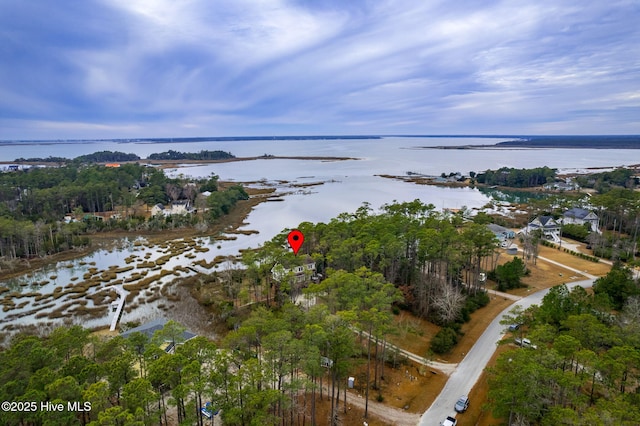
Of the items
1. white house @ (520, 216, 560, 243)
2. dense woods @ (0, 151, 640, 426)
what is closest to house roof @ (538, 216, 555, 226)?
white house @ (520, 216, 560, 243)

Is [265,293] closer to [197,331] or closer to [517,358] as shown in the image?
[197,331]

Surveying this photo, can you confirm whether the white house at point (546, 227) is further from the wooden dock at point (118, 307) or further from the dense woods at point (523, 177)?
the dense woods at point (523, 177)

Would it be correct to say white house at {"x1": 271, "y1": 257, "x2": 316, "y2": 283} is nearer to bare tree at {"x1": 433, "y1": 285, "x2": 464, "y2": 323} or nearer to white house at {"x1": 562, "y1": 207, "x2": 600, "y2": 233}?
bare tree at {"x1": 433, "y1": 285, "x2": 464, "y2": 323}

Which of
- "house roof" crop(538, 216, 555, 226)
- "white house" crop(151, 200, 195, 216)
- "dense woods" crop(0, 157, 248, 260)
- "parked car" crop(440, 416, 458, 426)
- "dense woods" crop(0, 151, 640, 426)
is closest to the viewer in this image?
"dense woods" crop(0, 151, 640, 426)

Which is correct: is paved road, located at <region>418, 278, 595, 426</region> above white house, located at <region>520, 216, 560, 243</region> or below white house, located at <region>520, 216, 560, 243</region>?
below

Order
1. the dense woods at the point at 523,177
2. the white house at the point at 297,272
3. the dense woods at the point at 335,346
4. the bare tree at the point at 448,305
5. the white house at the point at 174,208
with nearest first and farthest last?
the dense woods at the point at 335,346 → the bare tree at the point at 448,305 → the white house at the point at 297,272 → the white house at the point at 174,208 → the dense woods at the point at 523,177

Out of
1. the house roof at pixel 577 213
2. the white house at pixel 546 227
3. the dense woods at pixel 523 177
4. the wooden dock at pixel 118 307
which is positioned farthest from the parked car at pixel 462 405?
the dense woods at pixel 523 177

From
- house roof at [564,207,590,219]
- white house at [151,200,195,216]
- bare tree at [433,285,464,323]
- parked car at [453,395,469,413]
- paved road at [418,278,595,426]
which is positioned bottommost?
paved road at [418,278,595,426]
